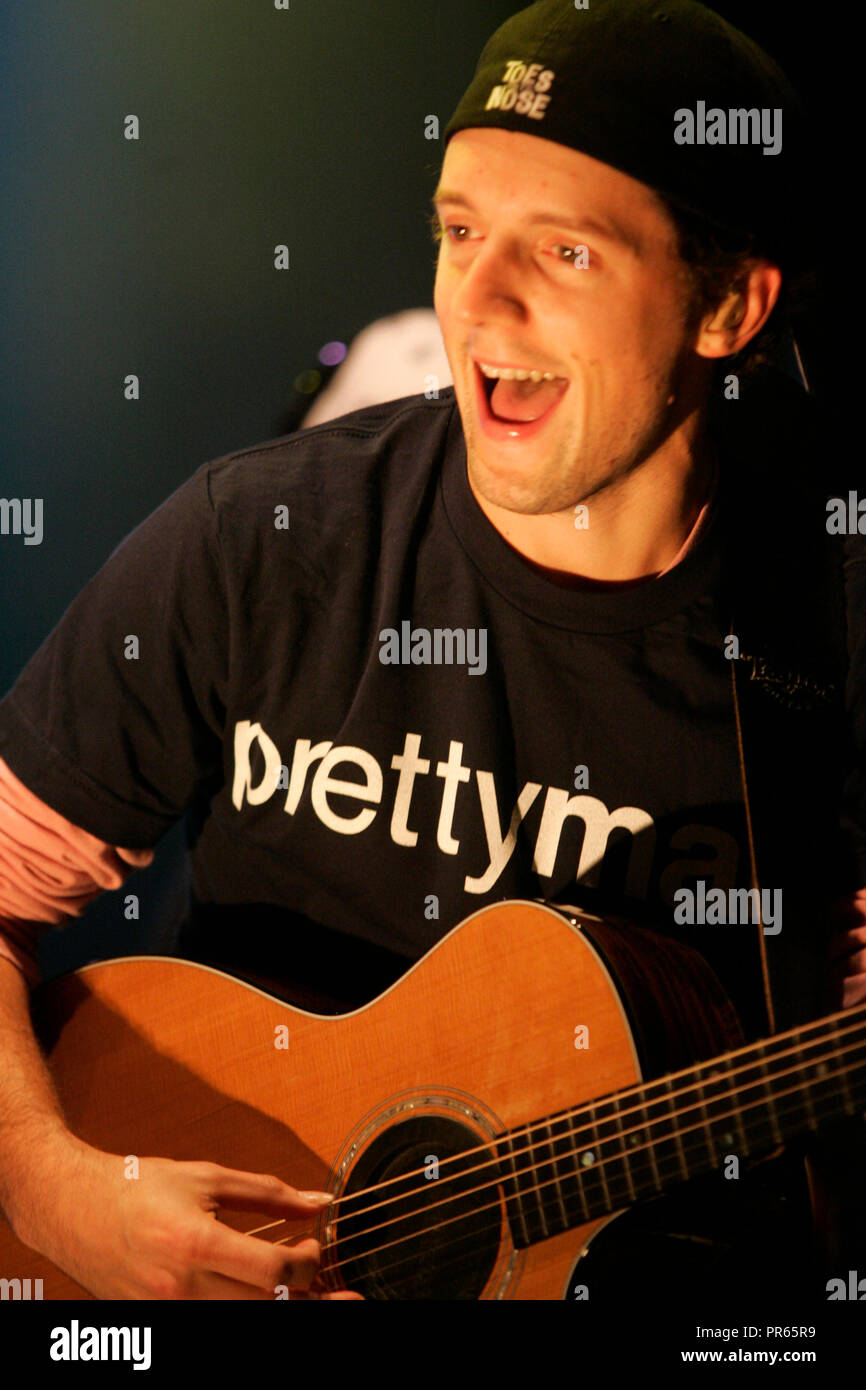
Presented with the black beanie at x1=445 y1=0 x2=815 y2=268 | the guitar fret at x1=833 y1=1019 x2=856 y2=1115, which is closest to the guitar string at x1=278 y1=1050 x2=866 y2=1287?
the guitar fret at x1=833 y1=1019 x2=856 y2=1115

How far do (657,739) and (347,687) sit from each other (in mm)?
381

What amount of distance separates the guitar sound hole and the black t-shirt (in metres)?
0.25

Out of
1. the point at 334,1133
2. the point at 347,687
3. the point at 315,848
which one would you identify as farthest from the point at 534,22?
the point at 334,1133

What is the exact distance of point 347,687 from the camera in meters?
1.37

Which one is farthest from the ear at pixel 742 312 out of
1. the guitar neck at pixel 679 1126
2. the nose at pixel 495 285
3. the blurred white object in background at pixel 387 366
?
the guitar neck at pixel 679 1126

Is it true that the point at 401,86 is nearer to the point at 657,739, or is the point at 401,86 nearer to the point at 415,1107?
the point at 657,739

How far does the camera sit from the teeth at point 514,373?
4.10ft

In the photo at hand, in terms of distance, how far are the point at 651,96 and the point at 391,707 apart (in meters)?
0.72

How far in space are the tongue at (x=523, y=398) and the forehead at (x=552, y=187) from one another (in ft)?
0.58

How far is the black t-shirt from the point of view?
129cm

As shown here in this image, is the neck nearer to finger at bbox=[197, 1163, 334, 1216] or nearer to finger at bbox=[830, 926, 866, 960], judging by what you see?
finger at bbox=[830, 926, 866, 960]

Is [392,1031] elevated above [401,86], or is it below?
below
